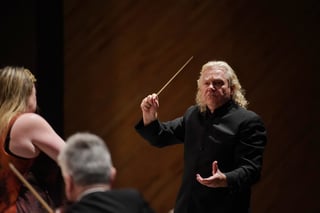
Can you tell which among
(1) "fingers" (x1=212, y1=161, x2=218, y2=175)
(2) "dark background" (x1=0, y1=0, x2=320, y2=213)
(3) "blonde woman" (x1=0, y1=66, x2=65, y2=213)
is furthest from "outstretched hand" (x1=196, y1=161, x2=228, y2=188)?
(2) "dark background" (x1=0, y1=0, x2=320, y2=213)

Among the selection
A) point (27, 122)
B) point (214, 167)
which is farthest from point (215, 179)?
point (27, 122)

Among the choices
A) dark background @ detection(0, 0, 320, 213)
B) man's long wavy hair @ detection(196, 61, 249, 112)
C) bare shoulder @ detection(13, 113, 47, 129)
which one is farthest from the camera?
A: dark background @ detection(0, 0, 320, 213)

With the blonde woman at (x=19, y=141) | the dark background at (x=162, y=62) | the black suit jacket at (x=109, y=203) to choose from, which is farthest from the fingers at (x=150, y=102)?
the dark background at (x=162, y=62)

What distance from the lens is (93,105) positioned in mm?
4355

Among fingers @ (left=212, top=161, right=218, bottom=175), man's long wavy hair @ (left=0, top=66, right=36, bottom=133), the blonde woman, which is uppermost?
man's long wavy hair @ (left=0, top=66, right=36, bottom=133)

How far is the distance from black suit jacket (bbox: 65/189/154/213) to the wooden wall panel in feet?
8.01

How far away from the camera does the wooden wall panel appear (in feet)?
14.2

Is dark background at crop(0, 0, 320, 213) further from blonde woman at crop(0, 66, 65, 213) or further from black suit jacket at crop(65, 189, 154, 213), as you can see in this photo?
black suit jacket at crop(65, 189, 154, 213)

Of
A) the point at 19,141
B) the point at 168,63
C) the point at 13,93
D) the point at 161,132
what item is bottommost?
the point at 161,132

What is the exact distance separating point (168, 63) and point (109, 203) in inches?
101

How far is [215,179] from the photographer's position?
8.73 ft

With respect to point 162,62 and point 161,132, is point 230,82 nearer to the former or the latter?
point 161,132

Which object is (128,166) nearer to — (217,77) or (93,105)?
(93,105)

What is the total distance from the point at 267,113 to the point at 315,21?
2.50ft
